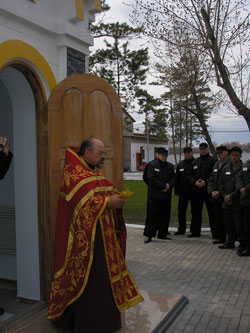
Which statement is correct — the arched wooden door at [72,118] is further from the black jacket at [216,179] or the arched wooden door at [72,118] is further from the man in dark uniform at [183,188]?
the man in dark uniform at [183,188]

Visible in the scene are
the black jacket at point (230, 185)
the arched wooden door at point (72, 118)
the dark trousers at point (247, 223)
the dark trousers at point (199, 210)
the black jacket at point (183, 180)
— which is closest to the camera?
the arched wooden door at point (72, 118)

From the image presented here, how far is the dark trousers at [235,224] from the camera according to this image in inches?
268

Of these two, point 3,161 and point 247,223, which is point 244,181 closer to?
point 247,223

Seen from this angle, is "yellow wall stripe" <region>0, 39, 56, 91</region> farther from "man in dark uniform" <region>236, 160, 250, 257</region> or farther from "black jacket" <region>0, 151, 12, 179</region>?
"man in dark uniform" <region>236, 160, 250, 257</region>

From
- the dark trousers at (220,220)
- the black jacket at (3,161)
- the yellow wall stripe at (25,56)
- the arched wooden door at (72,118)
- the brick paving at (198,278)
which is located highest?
the yellow wall stripe at (25,56)

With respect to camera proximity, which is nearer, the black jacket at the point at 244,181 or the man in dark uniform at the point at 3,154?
the man in dark uniform at the point at 3,154

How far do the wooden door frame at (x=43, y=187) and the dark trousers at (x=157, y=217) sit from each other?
12.3 feet

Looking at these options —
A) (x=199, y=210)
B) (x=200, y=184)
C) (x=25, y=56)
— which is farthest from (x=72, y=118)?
(x=199, y=210)

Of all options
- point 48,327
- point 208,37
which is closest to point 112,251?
point 48,327

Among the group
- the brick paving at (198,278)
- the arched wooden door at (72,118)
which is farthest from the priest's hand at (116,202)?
the brick paving at (198,278)

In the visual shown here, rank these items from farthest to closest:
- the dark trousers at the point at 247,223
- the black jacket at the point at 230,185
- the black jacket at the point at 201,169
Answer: the black jacket at the point at 201,169, the black jacket at the point at 230,185, the dark trousers at the point at 247,223

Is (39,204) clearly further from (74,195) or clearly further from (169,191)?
(169,191)

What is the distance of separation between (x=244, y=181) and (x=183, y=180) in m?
2.01

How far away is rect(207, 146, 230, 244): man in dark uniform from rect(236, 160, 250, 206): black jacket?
29.2 inches
